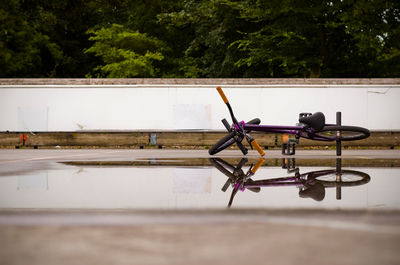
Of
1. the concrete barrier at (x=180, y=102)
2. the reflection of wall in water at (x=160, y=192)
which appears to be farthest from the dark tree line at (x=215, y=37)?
the reflection of wall in water at (x=160, y=192)

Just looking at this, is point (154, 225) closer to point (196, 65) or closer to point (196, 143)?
point (196, 143)

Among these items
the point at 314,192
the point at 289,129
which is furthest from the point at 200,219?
the point at 289,129

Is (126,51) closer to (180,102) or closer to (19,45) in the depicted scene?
(19,45)

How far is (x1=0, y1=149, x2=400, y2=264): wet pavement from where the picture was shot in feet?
9.10

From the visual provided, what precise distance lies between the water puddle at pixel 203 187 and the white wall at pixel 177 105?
33.8 ft

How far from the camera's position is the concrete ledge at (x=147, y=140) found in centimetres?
1720

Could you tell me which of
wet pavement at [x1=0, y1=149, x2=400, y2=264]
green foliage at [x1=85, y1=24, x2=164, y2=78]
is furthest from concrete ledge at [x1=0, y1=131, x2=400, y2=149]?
green foliage at [x1=85, y1=24, x2=164, y2=78]

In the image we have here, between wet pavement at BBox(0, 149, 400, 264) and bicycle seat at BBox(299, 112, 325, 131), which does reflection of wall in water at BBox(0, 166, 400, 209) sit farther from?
bicycle seat at BBox(299, 112, 325, 131)

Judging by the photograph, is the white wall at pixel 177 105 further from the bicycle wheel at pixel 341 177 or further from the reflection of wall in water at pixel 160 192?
the reflection of wall in water at pixel 160 192

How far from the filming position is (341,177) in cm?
650

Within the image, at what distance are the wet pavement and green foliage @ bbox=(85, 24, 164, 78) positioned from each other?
74.4ft

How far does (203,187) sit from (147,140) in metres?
12.3

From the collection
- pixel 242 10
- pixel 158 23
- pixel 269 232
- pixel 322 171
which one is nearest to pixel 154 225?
pixel 269 232

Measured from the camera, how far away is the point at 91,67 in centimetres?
Result: 3597
